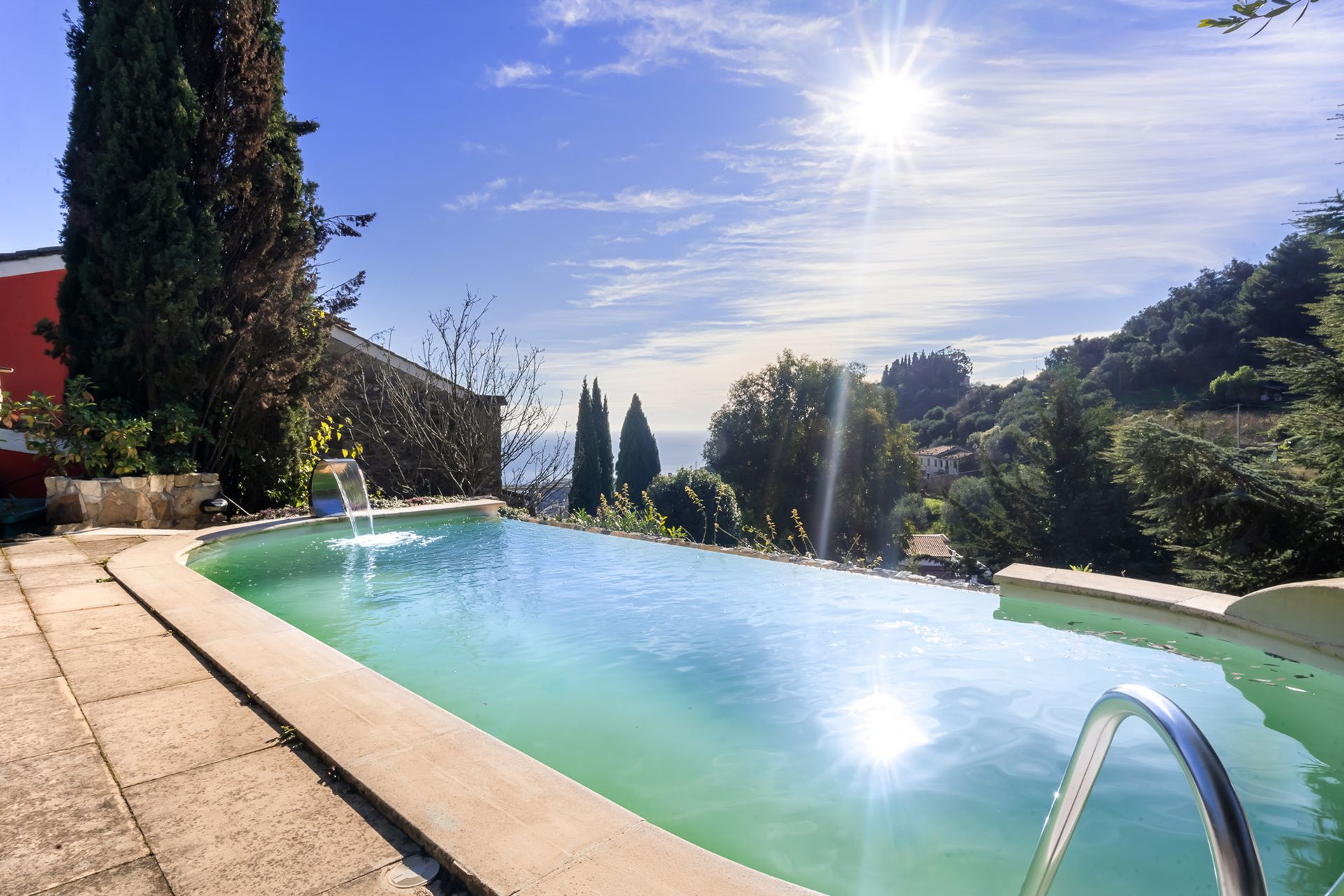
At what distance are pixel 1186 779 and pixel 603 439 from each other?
1037 inches

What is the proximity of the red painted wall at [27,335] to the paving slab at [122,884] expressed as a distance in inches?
389

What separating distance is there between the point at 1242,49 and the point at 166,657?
7.78 metres

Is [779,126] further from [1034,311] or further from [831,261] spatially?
[1034,311]

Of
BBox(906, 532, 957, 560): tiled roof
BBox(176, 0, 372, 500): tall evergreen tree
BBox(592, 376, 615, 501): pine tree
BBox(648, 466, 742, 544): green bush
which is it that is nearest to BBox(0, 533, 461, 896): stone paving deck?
BBox(176, 0, 372, 500): tall evergreen tree

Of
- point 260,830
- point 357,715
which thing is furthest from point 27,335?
point 260,830

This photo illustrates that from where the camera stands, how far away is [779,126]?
9.52m

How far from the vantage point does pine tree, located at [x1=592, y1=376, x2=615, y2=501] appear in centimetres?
2661

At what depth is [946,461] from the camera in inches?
2406

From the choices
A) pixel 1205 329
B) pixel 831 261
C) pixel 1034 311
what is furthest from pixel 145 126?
pixel 1205 329

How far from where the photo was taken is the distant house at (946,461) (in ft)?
192

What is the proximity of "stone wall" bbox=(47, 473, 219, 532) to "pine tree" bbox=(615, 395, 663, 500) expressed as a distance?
24538 mm

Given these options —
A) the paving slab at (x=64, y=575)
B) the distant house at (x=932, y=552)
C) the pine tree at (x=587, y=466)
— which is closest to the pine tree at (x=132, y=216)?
the paving slab at (x=64, y=575)

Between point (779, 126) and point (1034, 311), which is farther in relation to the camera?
point (1034, 311)

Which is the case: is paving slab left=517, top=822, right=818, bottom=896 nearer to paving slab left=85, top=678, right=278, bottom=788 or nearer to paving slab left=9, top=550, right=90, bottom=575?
paving slab left=85, top=678, right=278, bottom=788
